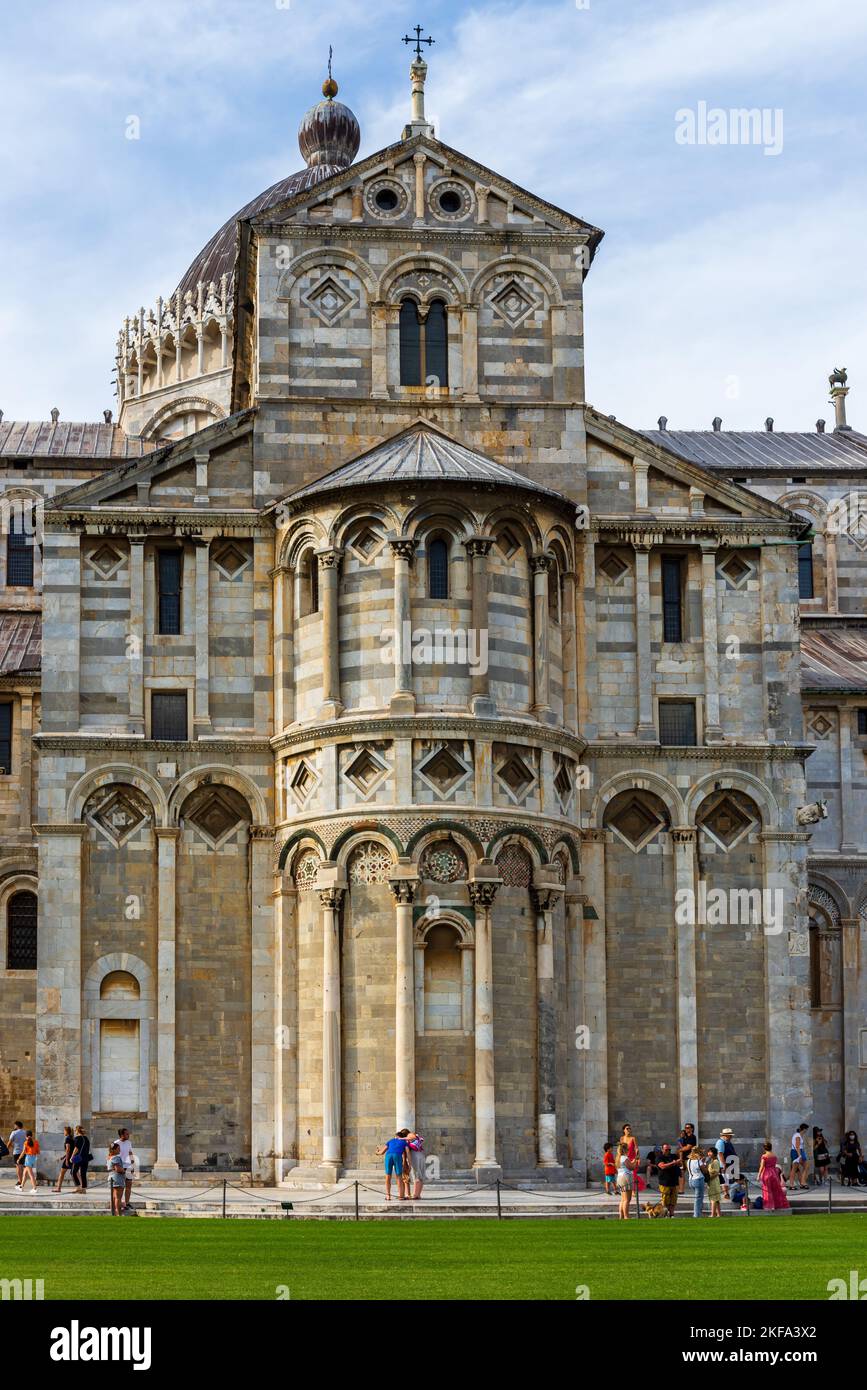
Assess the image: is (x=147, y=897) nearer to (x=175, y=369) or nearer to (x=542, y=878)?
(x=542, y=878)

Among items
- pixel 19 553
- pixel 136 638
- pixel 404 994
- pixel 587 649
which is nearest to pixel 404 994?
pixel 404 994

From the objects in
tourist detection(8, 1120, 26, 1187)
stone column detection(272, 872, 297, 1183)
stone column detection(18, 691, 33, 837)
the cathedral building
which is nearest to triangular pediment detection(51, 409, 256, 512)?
the cathedral building

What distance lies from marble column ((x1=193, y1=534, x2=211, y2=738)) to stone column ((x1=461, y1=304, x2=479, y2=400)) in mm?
6986

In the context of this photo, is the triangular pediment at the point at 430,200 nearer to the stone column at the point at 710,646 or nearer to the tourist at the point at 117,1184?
the stone column at the point at 710,646

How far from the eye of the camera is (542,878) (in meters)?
48.7

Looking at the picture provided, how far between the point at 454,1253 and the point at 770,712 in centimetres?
2301

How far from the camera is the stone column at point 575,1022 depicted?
49.5 metres

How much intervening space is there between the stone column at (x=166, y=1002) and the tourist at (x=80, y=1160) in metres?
1.66

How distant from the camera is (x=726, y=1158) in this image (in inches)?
1886

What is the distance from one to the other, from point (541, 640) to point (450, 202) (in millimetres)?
11219

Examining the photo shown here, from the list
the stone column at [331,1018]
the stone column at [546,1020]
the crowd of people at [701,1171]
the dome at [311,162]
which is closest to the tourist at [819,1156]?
the crowd of people at [701,1171]

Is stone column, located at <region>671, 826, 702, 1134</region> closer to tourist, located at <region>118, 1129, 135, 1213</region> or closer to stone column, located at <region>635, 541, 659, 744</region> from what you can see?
stone column, located at <region>635, 541, 659, 744</region>

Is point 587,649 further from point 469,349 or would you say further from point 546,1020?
point 546,1020
